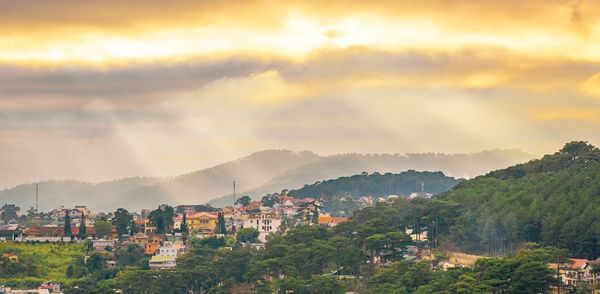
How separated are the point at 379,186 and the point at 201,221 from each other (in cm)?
4563

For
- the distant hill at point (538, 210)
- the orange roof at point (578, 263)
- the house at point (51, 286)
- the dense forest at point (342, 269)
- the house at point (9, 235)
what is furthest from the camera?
the house at point (9, 235)

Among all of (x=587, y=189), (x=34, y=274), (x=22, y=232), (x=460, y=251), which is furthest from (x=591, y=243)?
(x=22, y=232)

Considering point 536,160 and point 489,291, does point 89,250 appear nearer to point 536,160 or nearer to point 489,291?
point 536,160

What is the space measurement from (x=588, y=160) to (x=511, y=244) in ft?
43.1

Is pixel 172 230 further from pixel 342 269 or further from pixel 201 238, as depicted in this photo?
pixel 342 269

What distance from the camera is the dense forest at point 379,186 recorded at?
143625mm

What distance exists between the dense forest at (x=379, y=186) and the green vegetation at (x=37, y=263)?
60.5 m

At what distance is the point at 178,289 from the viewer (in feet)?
211

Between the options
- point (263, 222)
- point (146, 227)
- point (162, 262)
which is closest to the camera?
point (162, 262)

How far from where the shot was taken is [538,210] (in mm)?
62688

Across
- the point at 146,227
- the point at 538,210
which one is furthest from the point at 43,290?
the point at 538,210

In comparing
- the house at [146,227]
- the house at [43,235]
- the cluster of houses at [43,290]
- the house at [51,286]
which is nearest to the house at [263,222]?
the house at [146,227]

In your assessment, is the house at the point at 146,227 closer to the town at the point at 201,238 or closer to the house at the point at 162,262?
the town at the point at 201,238

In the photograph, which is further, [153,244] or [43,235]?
[43,235]
